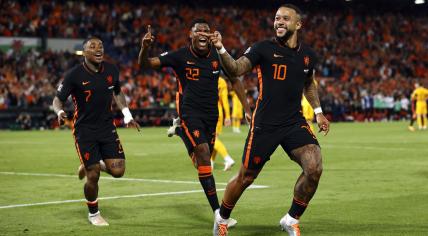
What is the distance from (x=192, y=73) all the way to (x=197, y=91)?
24 centimetres

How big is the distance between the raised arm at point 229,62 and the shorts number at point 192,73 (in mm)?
2366

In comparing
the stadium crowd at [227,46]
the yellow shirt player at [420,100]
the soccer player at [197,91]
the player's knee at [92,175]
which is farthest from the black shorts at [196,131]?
the stadium crowd at [227,46]

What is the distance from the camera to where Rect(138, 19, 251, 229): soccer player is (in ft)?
36.8

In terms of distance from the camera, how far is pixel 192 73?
11422 millimetres

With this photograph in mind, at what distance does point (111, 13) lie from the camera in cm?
5069

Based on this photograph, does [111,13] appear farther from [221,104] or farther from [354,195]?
[354,195]

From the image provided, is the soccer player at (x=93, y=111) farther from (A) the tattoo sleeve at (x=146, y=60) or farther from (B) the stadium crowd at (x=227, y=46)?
(B) the stadium crowd at (x=227, y=46)

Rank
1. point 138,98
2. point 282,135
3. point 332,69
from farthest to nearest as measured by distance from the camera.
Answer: point 332,69 → point 138,98 → point 282,135

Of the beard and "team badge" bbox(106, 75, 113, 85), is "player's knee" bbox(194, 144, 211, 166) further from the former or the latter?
the beard

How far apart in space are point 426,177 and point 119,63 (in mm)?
32670

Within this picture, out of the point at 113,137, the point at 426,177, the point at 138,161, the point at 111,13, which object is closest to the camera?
the point at 113,137

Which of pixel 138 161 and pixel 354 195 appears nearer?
pixel 354 195

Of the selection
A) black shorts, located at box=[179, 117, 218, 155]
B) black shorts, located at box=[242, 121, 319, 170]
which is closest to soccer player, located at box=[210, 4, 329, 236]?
black shorts, located at box=[242, 121, 319, 170]

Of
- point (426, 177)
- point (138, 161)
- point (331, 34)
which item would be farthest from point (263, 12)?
point (426, 177)
